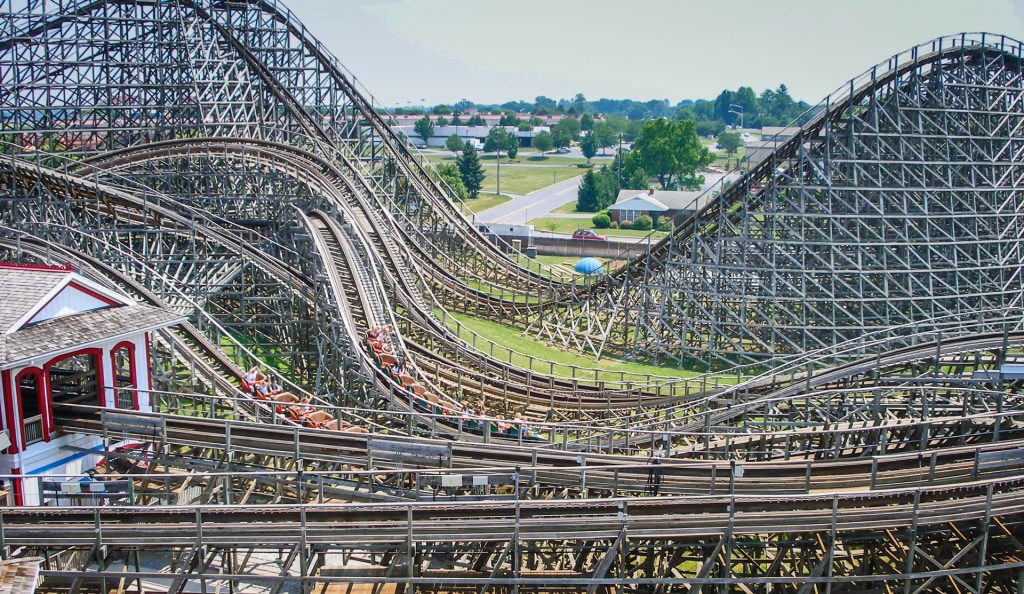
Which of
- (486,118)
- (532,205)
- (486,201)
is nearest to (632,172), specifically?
(532,205)

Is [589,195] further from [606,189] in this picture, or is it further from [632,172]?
[632,172]

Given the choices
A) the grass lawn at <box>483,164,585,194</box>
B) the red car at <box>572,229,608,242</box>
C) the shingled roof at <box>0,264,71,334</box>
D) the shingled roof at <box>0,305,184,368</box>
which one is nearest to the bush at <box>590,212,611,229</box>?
the red car at <box>572,229,608,242</box>

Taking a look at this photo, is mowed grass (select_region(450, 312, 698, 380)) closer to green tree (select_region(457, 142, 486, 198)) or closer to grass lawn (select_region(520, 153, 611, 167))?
green tree (select_region(457, 142, 486, 198))

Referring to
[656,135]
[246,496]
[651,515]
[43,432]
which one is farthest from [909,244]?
[656,135]

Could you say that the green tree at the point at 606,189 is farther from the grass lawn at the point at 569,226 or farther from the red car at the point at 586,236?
the red car at the point at 586,236

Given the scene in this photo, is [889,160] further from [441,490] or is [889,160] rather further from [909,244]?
[441,490]

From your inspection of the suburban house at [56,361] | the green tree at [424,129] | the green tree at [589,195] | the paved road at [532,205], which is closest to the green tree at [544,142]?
the green tree at [424,129]
